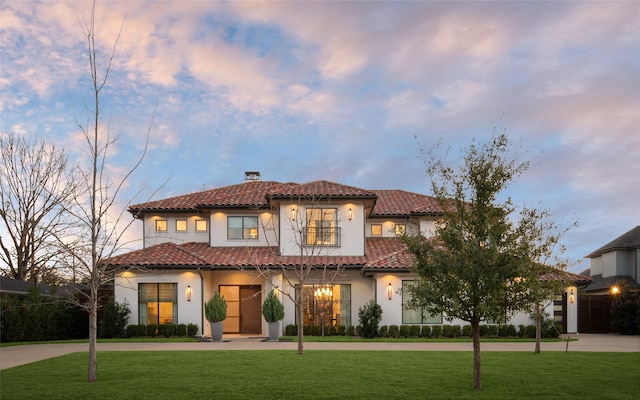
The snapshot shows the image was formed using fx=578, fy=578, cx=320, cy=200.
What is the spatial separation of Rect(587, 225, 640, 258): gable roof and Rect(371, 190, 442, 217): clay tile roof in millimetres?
11882

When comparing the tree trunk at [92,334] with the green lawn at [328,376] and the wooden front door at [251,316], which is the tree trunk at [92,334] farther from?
the wooden front door at [251,316]

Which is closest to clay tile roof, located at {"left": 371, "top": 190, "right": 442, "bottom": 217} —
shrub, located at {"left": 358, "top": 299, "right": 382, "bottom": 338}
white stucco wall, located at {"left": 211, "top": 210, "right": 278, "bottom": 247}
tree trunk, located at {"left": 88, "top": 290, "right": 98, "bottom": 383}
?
white stucco wall, located at {"left": 211, "top": 210, "right": 278, "bottom": 247}

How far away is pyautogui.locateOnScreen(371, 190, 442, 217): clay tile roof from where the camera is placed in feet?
95.0

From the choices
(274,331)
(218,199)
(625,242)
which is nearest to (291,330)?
(274,331)

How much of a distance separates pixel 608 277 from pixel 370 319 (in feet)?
58.1

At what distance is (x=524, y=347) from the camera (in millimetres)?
20625

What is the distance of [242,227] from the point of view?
95.2ft

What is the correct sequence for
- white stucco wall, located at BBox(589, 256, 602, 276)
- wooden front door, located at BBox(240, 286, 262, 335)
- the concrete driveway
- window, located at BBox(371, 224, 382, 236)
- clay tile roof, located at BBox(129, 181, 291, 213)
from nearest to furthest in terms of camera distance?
the concrete driveway
clay tile roof, located at BBox(129, 181, 291, 213)
wooden front door, located at BBox(240, 286, 262, 335)
window, located at BBox(371, 224, 382, 236)
white stucco wall, located at BBox(589, 256, 602, 276)

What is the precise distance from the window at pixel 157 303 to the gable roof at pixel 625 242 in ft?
82.4

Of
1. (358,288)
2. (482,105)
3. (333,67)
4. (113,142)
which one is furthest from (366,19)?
(358,288)

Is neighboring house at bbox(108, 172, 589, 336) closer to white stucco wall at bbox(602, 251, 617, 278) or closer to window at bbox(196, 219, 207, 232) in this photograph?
window at bbox(196, 219, 207, 232)

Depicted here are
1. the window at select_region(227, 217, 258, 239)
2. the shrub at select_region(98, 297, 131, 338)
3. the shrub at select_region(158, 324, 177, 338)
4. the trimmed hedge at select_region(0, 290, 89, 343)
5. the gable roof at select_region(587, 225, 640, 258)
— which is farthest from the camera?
the gable roof at select_region(587, 225, 640, 258)

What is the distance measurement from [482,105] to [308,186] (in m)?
9.65

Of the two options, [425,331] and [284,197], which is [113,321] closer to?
[284,197]
